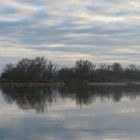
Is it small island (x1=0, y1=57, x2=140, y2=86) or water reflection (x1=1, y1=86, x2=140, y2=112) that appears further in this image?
small island (x1=0, y1=57, x2=140, y2=86)

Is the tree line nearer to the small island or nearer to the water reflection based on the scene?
the small island

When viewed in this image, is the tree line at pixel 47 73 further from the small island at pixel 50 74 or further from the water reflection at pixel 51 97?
the water reflection at pixel 51 97

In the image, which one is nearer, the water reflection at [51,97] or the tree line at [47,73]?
the water reflection at [51,97]

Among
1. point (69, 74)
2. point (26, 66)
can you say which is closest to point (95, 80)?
point (69, 74)

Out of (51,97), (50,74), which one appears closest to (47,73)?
(50,74)

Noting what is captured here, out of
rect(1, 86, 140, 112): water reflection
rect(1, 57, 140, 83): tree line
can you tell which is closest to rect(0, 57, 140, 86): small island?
rect(1, 57, 140, 83): tree line

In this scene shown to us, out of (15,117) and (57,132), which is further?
(15,117)

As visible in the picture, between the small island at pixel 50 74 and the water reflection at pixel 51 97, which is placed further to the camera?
the small island at pixel 50 74

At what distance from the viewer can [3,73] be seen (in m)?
98.0

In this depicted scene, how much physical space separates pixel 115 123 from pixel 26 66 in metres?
80.4

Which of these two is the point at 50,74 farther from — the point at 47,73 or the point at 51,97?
the point at 51,97

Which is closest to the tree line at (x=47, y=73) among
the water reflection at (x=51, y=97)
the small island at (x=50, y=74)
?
the small island at (x=50, y=74)

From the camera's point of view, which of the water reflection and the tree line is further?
the tree line

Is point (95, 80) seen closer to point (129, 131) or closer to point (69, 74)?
point (69, 74)
